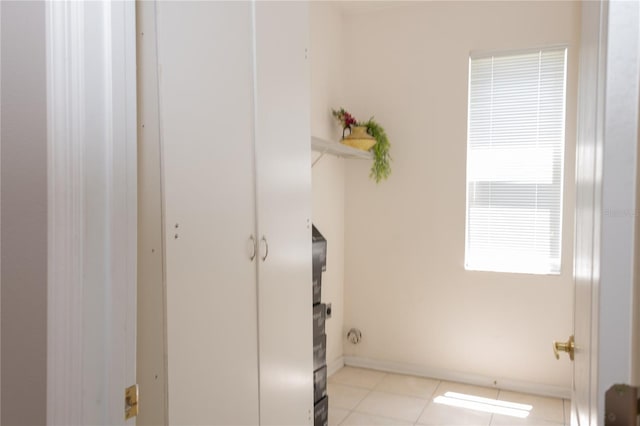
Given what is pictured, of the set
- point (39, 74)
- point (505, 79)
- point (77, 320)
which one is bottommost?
point (77, 320)

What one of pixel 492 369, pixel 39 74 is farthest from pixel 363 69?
pixel 39 74

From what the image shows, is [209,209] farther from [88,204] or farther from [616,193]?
[616,193]

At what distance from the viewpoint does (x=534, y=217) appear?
337 cm

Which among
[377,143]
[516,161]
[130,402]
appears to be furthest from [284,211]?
[516,161]

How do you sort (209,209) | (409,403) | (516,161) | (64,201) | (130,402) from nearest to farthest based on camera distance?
(64,201), (130,402), (209,209), (409,403), (516,161)

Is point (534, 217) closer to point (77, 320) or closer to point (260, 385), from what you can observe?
point (260, 385)

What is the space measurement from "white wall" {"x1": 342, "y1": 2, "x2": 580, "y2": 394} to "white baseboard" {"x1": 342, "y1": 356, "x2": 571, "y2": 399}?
0.05 ft

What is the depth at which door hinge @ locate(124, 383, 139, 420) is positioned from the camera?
97 centimetres

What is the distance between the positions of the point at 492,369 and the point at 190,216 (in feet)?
9.54

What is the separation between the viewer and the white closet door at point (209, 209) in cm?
126

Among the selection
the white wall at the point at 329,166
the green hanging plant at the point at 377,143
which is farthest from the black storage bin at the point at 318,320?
the green hanging plant at the point at 377,143

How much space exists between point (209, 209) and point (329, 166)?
87.8 inches

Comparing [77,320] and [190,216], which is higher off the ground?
[190,216]

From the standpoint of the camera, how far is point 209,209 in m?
1.40
